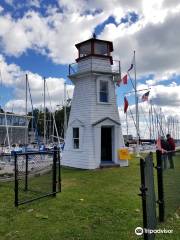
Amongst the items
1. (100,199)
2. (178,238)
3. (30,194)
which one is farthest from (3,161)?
(178,238)

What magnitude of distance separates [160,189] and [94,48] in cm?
1624

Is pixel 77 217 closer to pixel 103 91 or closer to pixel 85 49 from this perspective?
pixel 103 91

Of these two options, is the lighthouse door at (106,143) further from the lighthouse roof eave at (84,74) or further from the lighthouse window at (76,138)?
the lighthouse roof eave at (84,74)

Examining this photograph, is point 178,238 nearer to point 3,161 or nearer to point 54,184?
point 54,184

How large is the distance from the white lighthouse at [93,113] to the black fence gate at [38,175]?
902cm

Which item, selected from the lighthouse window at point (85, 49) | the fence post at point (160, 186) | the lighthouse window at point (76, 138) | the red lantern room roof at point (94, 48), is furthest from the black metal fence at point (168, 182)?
the lighthouse window at point (85, 49)

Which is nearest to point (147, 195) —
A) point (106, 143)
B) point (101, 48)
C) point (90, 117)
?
point (90, 117)

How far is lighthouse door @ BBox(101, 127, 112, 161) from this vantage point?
2295cm

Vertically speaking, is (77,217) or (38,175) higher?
(38,175)

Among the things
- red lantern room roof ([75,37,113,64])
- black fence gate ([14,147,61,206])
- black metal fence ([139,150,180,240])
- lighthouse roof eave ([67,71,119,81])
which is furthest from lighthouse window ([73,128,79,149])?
black metal fence ([139,150,180,240])

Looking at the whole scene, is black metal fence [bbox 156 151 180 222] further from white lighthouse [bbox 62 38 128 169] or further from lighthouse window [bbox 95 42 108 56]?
lighthouse window [bbox 95 42 108 56]

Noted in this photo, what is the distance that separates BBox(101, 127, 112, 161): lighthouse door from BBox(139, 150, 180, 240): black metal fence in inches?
518

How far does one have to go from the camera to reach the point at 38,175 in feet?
39.3

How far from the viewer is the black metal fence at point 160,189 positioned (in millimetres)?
5090
